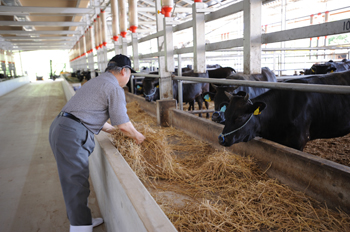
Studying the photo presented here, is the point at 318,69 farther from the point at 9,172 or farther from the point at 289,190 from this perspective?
the point at 9,172

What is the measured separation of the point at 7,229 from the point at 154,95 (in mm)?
5614

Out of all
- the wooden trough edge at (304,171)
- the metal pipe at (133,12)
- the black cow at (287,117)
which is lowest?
the wooden trough edge at (304,171)

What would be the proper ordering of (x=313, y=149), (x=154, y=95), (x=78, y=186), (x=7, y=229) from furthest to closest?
(x=154, y=95)
(x=313, y=149)
(x=7, y=229)
(x=78, y=186)

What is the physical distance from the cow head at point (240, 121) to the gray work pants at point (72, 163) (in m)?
1.58

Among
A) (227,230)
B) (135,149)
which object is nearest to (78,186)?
(135,149)

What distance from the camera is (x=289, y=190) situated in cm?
279

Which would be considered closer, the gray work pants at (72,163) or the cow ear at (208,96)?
the gray work pants at (72,163)

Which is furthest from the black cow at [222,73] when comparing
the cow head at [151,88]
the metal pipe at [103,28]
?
the metal pipe at [103,28]

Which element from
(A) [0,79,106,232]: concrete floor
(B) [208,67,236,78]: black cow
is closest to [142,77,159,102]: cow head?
(B) [208,67,236,78]: black cow

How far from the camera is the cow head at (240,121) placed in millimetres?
3273

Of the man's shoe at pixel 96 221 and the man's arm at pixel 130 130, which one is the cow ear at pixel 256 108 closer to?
the man's arm at pixel 130 130

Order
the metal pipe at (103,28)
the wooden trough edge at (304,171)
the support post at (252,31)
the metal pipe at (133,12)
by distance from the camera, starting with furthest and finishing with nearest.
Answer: the metal pipe at (103,28), the metal pipe at (133,12), the support post at (252,31), the wooden trough edge at (304,171)

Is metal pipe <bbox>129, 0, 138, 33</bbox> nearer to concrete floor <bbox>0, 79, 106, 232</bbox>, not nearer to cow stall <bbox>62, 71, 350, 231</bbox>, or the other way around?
concrete floor <bbox>0, 79, 106, 232</bbox>

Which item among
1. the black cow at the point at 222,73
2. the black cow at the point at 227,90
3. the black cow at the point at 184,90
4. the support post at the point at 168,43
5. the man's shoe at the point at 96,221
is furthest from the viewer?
the black cow at the point at 222,73
